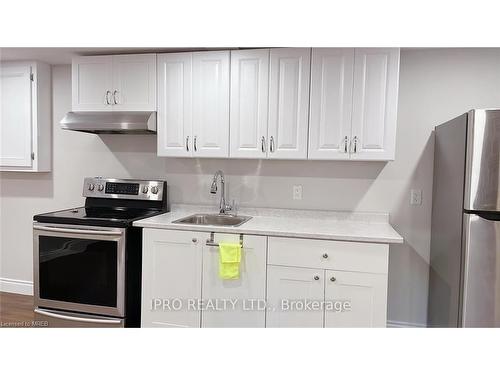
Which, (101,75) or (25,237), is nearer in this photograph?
(101,75)

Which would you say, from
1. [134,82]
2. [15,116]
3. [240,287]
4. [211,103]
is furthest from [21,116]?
[240,287]

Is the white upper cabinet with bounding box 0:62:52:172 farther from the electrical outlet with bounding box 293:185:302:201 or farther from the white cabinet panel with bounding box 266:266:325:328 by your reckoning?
the white cabinet panel with bounding box 266:266:325:328

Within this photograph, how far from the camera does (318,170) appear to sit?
9.00 feet

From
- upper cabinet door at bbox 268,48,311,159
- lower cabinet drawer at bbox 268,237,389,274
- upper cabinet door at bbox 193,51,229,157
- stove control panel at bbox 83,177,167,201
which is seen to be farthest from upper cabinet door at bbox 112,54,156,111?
lower cabinet drawer at bbox 268,237,389,274

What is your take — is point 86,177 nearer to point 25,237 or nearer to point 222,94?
point 25,237

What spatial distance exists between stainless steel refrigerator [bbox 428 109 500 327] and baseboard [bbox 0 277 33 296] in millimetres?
3611

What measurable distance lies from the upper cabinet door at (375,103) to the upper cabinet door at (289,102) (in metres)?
0.33

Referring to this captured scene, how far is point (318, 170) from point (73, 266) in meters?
1.91

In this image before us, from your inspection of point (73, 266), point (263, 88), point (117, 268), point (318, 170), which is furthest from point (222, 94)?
point (73, 266)

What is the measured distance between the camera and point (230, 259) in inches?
86.4

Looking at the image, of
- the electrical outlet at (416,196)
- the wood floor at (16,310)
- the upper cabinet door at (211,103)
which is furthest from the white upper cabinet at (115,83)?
the electrical outlet at (416,196)

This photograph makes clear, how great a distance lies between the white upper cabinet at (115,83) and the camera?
2.66 metres

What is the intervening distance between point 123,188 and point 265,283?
4.99 feet

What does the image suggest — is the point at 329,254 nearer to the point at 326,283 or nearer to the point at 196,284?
the point at 326,283
